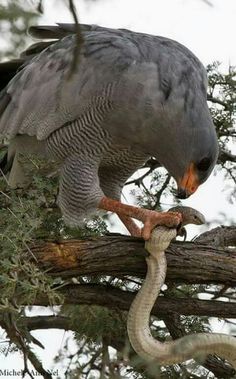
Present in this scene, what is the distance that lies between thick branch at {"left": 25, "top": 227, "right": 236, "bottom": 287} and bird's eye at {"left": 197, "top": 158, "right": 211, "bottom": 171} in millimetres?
1048

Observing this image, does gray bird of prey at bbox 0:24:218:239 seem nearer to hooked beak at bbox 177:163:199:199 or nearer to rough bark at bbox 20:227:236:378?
hooked beak at bbox 177:163:199:199

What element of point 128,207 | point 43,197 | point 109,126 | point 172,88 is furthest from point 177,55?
point 43,197

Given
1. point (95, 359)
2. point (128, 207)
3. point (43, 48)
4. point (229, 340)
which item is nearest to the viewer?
point (95, 359)

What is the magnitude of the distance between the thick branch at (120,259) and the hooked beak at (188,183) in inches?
37.4

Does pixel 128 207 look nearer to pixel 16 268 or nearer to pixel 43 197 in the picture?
pixel 43 197

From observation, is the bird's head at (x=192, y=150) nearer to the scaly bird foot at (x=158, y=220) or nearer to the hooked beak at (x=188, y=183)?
the hooked beak at (x=188, y=183)

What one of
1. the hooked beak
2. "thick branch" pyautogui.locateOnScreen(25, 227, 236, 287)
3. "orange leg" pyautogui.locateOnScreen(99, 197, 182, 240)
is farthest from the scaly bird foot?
the hooked beak

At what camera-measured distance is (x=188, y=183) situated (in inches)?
245

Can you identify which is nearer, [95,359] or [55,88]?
[95,359]

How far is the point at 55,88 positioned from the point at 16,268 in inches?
94.5

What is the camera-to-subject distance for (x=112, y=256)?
5.18 meters

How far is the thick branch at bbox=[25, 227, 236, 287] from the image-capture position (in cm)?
515

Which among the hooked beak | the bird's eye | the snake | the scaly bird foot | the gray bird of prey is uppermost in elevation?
the gray bird of prey

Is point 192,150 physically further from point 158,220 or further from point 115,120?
point 158,220
